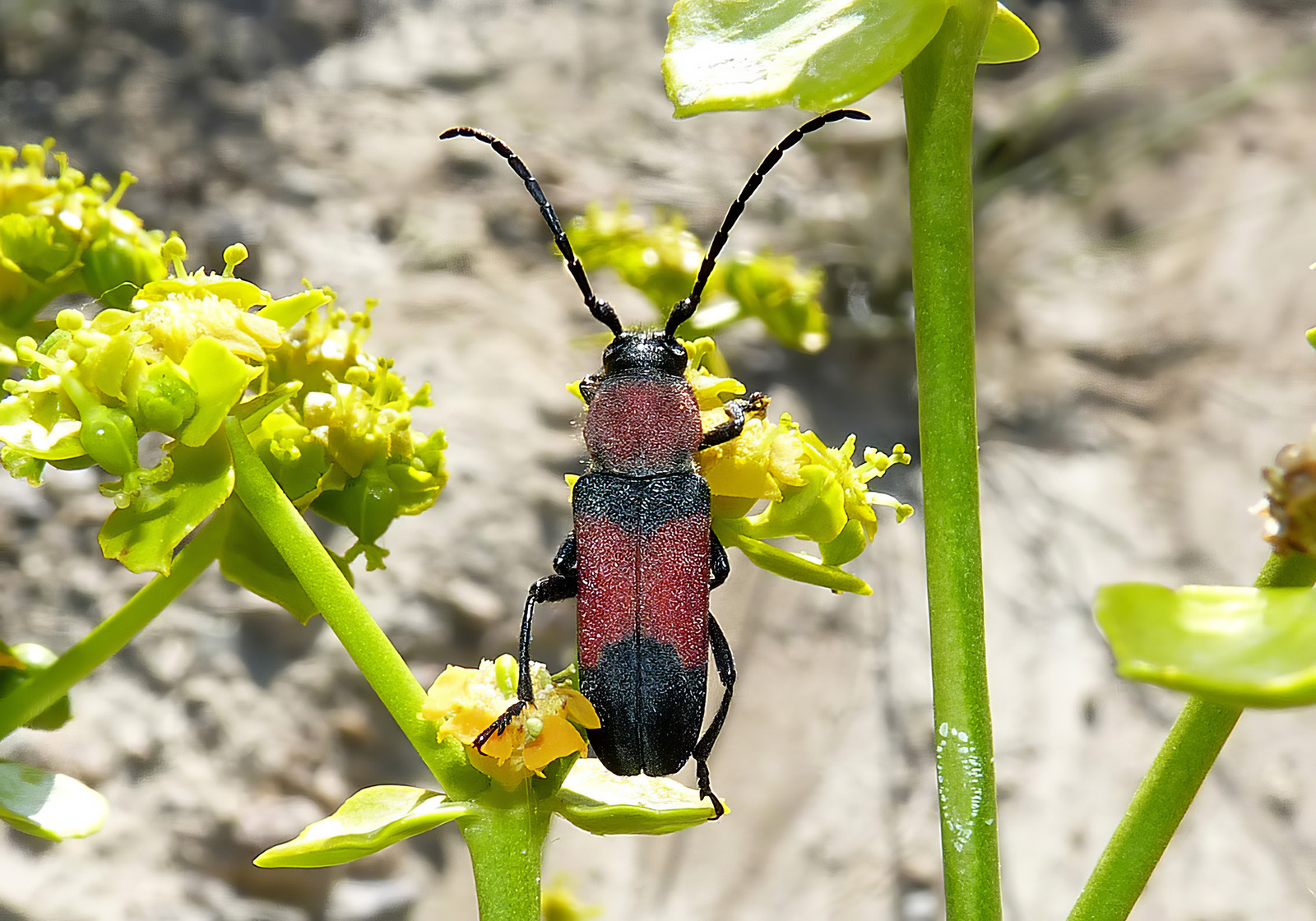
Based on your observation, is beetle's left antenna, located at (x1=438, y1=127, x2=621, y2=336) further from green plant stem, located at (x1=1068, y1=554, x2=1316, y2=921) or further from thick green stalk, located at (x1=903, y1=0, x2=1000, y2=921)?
green plant stem, located at (x1=1068, y1=554, x2=1316, y2=921)

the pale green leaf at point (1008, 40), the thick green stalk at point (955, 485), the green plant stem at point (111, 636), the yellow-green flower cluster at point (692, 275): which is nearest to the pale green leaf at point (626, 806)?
the thick green stalk at point (955, 485)

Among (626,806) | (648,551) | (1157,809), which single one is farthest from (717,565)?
(1157,809)

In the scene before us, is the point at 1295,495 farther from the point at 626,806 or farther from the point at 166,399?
the point at 166,399

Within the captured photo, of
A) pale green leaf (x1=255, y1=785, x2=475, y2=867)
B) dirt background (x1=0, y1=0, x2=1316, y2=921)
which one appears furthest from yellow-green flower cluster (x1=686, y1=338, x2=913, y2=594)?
dirt background (x1=0, y1=0, x2=1316, y2=921)

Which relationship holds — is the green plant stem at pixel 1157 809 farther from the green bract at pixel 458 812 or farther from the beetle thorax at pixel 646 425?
the beetle thorax at pixel 646 425

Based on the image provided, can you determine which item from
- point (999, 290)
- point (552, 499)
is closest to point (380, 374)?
point (552, 499)
